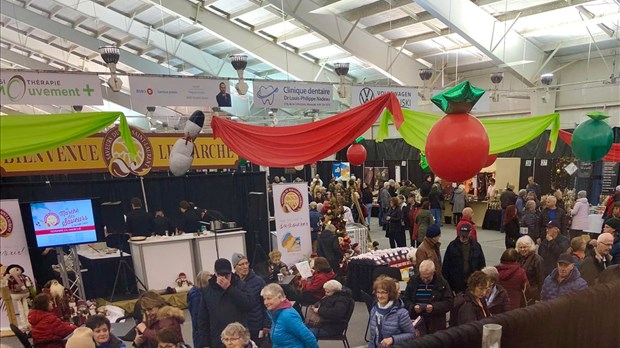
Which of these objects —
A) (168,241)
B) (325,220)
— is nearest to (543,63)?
(325,220)

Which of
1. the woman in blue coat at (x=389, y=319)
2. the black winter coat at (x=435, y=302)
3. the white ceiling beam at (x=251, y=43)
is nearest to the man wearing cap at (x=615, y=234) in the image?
the black winter coat at (x=435, y=302)

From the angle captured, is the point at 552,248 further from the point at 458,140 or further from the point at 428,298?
the point at 458,140

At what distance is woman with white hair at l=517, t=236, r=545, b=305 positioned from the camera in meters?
3.98

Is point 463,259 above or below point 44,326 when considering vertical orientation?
above

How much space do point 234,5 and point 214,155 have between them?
3.05 metres

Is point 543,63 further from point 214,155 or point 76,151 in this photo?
point 76,151

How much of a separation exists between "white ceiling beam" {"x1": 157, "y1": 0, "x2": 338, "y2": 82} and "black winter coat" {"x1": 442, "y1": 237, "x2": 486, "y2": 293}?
4.77 meters

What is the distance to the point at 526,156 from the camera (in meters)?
9.88

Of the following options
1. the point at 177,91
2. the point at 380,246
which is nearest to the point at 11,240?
the point at 177,91

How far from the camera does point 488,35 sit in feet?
26.0

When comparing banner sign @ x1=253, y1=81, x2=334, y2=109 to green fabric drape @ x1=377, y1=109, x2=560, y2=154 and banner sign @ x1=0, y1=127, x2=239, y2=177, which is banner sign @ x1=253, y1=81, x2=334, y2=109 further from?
green fabric drape @ x1=377, y1=109, x2=560, y2=154

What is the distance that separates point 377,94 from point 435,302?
448 centimetres

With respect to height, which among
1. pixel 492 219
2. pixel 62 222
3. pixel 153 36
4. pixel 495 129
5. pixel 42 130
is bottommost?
pixel 492 219

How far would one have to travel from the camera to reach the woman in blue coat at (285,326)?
2.73m
